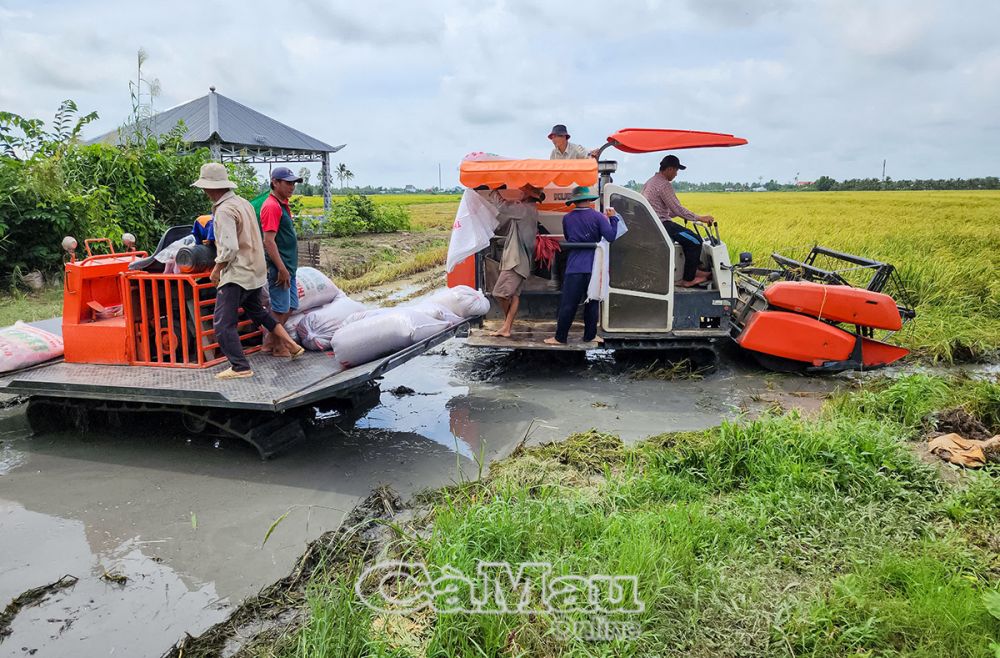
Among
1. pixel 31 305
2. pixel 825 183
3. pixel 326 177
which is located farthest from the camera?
pixel 825 183

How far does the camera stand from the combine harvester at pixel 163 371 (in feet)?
15.3

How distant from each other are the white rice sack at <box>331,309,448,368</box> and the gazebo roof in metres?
16.7

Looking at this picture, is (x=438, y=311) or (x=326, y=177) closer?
(x=438, y=311)

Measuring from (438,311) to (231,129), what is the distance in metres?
18.3

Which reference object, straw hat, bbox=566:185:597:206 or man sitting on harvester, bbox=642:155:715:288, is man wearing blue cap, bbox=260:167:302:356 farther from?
man sitting on harvester, bbox=642:155:715:288

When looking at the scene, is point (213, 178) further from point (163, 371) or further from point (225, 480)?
point (225, 480)

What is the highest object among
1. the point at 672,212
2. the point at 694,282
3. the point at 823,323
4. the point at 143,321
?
the point at 672,212

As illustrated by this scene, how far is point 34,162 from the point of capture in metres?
10.4

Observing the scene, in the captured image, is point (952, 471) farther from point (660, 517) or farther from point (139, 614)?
point (139, 614)

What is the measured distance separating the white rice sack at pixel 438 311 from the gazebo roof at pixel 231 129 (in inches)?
642

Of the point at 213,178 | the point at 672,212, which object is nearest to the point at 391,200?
the point at 672,212

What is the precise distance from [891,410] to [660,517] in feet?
9.42

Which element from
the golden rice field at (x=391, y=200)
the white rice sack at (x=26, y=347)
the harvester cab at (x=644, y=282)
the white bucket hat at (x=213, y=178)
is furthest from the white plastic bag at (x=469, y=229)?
the golden rice field at (x=391, y=200)

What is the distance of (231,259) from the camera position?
191 inches
